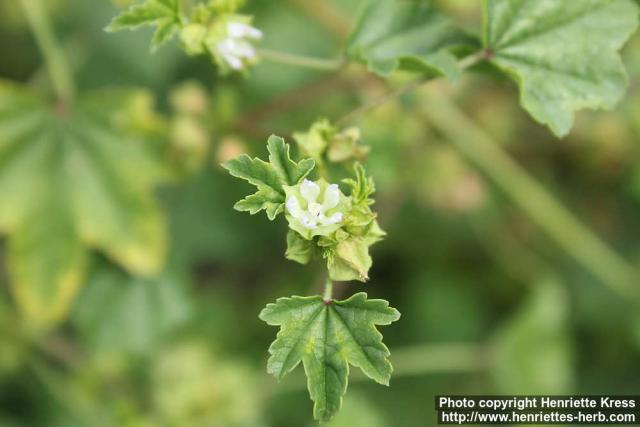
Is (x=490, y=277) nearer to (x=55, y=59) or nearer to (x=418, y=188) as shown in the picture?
(x=418, y=188)

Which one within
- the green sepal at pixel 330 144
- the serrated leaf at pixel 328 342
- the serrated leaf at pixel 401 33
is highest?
the serrated leaf at pixel 401 33

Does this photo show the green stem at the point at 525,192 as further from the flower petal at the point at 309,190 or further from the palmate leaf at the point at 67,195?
the flower petal at the point at 309,190

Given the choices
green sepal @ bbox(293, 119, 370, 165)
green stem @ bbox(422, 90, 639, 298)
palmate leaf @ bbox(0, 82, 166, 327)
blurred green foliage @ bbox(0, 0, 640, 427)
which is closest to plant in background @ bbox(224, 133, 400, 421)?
green sepal @ bbox(293, 119, 370, 165)

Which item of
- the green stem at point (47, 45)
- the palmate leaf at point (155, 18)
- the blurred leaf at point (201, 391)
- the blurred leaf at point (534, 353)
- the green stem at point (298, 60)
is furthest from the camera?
the blurred leaf at point (534, 353)

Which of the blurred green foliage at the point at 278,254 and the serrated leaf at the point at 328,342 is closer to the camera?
the serrated leaf at the point at 328,342

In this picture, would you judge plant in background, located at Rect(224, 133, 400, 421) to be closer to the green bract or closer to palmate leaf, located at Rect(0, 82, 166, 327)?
the green bract

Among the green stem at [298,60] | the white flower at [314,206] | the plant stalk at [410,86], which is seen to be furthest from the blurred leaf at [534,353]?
the white flower at [314,206]

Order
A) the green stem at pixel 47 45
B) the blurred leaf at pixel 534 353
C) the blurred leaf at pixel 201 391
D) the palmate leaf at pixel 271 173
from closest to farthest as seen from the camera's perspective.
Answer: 1. the palmate leaf at pixel 271 173
2. the green stem at pixel 47 45
3. the blurred leaf at pixel 201 391
4. the blurred leaf at pixel 534 353

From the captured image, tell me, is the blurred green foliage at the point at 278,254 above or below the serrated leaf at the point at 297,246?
above
